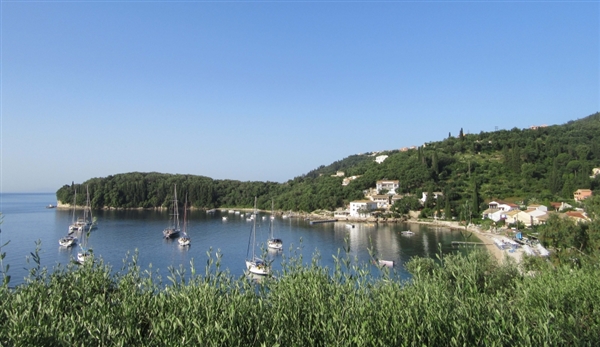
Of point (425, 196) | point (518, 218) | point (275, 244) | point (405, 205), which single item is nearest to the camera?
point (275, 244)

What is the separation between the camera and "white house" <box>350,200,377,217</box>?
58.2m

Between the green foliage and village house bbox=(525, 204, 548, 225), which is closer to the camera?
village house bbox=(525, 204, 548, 225)

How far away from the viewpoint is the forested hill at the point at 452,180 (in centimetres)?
5662

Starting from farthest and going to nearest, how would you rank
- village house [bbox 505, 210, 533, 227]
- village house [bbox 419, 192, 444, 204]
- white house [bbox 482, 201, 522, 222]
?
village house [bbox 419, 192, 444, 204] → white house [bbox 482, 201, 522, 222] → village house [bbox 505, 210, 533, 227]

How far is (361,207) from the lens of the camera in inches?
2341

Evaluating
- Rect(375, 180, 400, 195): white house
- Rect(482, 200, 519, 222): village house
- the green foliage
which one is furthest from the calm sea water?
Rect(375, 180, 400, 195): white house

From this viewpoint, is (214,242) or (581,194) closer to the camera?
(214,242)

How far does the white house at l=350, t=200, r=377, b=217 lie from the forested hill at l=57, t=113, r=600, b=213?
17.4 ft

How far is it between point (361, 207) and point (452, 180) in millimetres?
18448

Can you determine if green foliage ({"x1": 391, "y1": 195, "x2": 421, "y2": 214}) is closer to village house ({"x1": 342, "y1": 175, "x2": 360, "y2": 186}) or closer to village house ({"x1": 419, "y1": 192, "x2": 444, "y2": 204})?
village house ({"x1": 419, "y1": 192, "x2": 444, "y2": 204})

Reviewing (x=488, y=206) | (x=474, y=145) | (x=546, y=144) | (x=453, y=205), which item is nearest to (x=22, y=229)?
(x=453, y=205)

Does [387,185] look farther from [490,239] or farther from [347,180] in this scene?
[490,239]

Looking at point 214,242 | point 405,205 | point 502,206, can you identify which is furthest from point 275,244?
point 502,206

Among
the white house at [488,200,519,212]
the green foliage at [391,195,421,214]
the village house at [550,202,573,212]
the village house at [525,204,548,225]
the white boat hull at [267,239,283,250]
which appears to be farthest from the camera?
the green foliage at [391,195,421,214]
